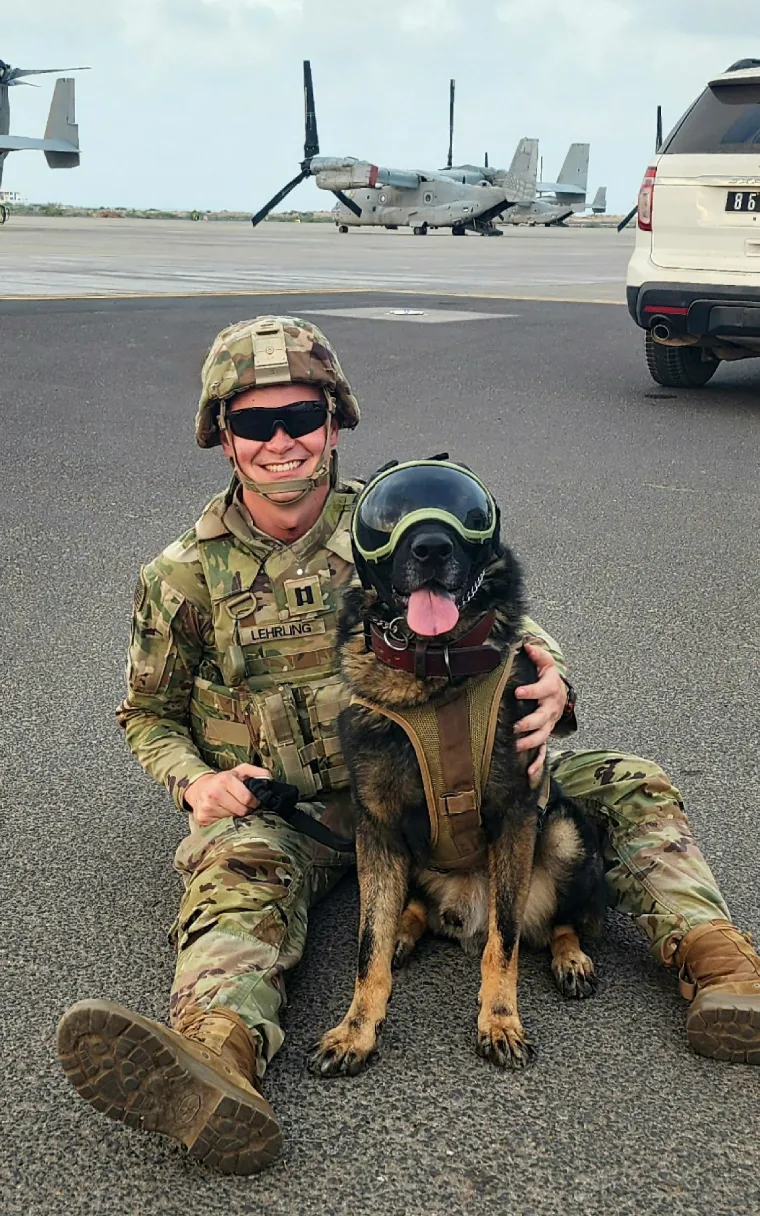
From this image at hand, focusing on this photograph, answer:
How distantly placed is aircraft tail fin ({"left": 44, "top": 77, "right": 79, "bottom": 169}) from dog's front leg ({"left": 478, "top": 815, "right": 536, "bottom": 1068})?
68880mm

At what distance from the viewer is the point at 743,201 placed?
33.1 feet

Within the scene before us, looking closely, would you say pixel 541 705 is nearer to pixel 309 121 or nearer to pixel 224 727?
pixel 224 727

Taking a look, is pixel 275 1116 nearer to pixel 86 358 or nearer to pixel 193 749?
pixel 193 749

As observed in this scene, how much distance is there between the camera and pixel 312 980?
128 inches

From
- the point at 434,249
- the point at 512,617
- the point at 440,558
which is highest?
the point at 440,558

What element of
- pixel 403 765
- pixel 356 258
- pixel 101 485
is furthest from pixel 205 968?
pixel 356 258

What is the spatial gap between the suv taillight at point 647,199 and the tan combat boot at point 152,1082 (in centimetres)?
944

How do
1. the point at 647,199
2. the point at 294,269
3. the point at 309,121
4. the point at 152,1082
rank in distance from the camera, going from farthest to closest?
the point at 309,121, the point at 294,269, the point at 647,199, the point at 152,1082

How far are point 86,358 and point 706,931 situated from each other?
11525mm

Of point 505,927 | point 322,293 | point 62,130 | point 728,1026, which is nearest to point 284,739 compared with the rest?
point 505,927

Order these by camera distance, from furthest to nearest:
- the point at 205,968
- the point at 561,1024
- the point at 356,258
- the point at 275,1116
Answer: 1. the point at 356,258
2. the point at 561,1024
3. the point at 205,968
4. the point at 275,1116

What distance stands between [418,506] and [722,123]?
874cm

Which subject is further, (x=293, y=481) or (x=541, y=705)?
(x=293, y=481)

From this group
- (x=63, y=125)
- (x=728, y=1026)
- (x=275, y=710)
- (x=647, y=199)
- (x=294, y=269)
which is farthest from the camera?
(x=63, y=125)
